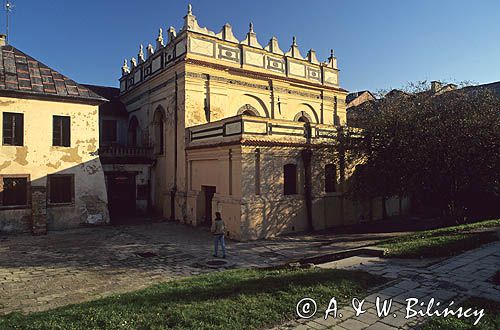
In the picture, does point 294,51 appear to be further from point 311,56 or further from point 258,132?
point 258,132

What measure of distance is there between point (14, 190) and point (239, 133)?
36.3 feet

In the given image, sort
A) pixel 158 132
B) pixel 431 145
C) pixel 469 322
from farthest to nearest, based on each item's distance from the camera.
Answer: pixel 158 132 < pixel 431 145 < pixel 469 322

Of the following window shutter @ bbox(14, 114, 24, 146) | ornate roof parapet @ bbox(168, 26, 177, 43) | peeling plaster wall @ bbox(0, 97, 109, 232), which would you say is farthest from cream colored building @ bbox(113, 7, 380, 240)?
window shutter @ bbox(14, 114, 24, 146)

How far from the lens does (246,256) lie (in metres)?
12.3

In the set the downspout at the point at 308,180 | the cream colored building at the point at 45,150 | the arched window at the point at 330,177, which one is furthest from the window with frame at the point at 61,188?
the arched window at the point at 330,177

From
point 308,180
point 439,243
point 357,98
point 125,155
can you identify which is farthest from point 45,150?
point 357,98

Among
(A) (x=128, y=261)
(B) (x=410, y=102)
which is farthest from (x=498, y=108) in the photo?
(A) (x=128, y=261)

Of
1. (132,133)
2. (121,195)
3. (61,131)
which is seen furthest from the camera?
(132,133)

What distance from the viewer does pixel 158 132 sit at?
22.5m

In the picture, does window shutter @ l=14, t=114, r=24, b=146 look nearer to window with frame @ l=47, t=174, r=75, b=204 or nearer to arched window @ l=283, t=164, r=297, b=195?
window with frame @ l=47, t=174, r=75, b=204

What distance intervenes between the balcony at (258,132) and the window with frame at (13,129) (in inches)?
314

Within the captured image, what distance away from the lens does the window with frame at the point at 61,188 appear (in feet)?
57.8

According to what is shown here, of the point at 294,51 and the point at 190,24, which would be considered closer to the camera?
→ the point at 190,24

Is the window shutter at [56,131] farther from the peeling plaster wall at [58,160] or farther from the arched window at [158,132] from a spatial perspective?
the arched window at [158,132]
